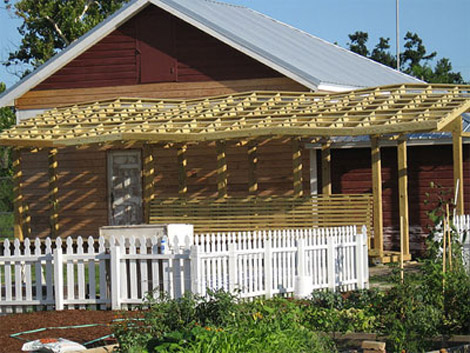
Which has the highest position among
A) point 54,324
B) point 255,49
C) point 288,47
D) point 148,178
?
point 288,47

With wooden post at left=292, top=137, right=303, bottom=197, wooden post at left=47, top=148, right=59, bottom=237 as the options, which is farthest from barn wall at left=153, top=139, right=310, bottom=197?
wooden post at left=47, top=148, right=59, bottom=237

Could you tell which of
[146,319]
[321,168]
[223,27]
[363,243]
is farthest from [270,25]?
[146,319]

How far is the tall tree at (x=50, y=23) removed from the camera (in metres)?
48.6

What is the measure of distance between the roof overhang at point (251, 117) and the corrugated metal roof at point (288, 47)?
1.35 metres

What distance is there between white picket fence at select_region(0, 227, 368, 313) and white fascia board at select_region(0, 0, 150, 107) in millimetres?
13105

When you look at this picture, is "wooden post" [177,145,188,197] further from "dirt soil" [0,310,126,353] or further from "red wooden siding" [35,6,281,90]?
"dirt soil" [0,310,126,353]

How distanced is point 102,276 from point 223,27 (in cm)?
1340

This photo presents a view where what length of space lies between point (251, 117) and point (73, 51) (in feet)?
23.9

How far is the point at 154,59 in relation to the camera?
91.2 feet

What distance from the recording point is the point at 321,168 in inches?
1010

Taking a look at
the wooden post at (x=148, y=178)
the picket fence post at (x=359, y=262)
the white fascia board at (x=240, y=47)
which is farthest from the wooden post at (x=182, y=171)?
the picket fence post at (x=359, y=262)

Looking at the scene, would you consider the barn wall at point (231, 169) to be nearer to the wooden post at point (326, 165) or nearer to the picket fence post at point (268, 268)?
the wooden post at point (326, 165)

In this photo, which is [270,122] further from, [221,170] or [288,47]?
[288,47]

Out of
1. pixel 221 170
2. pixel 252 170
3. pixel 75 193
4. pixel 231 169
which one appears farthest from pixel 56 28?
pixel 221 170
